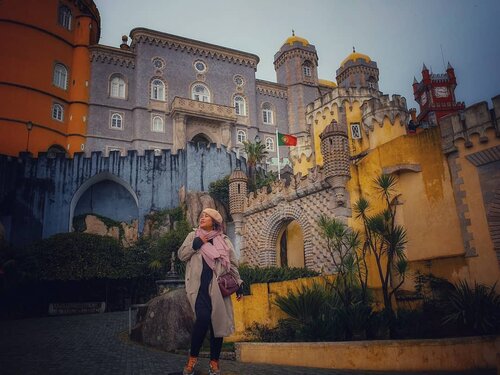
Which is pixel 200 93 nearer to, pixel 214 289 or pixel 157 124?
pixel 157 124

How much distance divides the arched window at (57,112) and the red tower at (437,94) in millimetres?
42770

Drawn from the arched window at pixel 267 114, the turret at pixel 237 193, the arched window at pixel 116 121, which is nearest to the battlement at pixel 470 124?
the turret at pixel 237 193

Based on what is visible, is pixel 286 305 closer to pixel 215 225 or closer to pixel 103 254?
pixel 215 225

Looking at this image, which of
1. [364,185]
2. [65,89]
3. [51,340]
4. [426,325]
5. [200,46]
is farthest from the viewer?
[200,46]

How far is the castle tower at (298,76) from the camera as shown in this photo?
1564 inches

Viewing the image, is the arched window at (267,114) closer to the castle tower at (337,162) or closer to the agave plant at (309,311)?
the castle tower at (337,162)

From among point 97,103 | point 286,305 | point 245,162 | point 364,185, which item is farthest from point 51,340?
point 97,103

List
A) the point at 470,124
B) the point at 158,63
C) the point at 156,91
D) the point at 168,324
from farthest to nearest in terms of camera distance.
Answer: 1. the point at 158,63
2. the point at 156,91
3. the point at 470,124
4. the point at 168,324

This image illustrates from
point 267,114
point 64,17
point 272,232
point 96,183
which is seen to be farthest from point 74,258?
point 267,114

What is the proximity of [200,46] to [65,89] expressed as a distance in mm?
12941

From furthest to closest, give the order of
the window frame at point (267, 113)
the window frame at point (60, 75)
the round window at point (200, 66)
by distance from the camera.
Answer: the window frame at point (267, 113) < the round window at point (200, 66) < the window frame at point (60, 75)

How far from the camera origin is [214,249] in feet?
16.6

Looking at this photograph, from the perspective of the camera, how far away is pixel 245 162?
28.3 metres

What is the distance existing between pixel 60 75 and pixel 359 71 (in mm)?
30005
